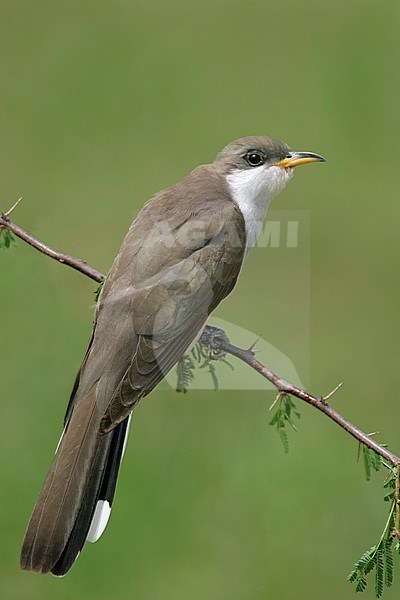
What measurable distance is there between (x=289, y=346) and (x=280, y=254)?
0.17 metres

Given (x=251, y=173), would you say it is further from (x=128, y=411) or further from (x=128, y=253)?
(x=128, y=411)

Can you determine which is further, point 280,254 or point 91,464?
point 280,254

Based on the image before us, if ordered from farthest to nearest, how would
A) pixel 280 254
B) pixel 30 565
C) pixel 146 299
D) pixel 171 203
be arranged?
1. pixel 280 254
2. pixel 171 203
3. pixel 146 299
4. pixel 30 565

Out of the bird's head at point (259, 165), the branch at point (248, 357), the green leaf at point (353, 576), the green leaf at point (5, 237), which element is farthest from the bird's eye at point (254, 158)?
the green leaf at point (353, 576)

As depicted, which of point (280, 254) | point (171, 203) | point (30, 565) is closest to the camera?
point (30, 565)

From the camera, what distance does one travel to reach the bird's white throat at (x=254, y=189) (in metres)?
1.31

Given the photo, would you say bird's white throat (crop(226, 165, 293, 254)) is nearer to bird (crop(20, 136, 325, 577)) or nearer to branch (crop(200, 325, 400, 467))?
bird (crop(20, 136, 325, 577))

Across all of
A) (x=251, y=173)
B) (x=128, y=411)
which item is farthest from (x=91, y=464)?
(x=251, y=173)

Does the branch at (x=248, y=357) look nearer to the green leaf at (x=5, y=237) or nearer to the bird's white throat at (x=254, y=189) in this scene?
the green leaf at (x=5, y=237)

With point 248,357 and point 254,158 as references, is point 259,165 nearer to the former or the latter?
point 254,158

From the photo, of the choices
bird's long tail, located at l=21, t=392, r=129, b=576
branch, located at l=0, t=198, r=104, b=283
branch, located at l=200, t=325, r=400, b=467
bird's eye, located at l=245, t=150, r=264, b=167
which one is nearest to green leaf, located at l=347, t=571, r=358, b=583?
branch, located at l=200, t=325, r=400, b=467

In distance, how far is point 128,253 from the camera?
3.98 feet

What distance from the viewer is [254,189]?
133cm

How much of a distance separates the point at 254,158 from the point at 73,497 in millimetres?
540
